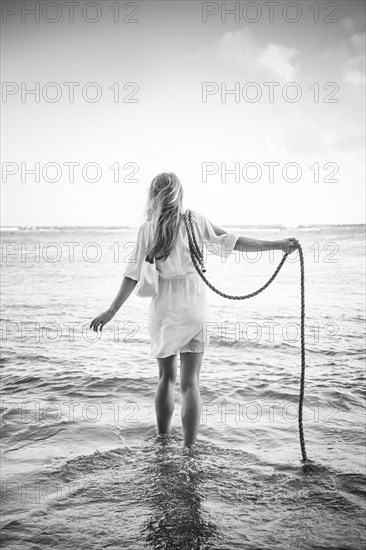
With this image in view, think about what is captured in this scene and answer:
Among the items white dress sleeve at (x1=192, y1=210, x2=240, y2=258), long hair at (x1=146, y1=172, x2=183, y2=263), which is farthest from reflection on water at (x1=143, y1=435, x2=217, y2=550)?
white dress sleeve at (x1=192, y1=210, x2=240, y2=258)

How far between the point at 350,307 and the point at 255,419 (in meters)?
6.08

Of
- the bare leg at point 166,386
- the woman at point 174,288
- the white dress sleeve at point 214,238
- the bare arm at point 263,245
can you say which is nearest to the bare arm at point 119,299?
the woman at point 174,288

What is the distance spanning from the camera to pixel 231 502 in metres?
2.90

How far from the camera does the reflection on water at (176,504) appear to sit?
2510 mm

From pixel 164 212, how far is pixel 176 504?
203 centimetres

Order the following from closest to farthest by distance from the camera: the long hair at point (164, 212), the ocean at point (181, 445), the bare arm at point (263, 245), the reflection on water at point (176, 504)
Result: 1. the reflection on water at point (176, 504)
2. the ocean at point (181, 445)
3. the long hair at point (164, 212)
4. the bare arm at point (263, 245)

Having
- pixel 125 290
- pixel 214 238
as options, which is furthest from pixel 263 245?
pixel 125 290

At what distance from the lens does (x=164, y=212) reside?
11.6 ft


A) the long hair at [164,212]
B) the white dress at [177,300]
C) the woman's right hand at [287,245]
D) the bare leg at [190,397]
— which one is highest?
the long hair at [164,212]

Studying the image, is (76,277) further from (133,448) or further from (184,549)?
(184,549)

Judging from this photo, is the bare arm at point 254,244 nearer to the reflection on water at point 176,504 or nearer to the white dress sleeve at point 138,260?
the white dress sleeve at point 138,260

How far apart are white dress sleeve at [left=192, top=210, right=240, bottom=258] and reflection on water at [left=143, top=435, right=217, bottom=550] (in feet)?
5.36

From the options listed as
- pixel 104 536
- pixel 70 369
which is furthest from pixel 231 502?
pixel 70 369

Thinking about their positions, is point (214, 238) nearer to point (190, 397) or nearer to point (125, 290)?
point (125, 290)
